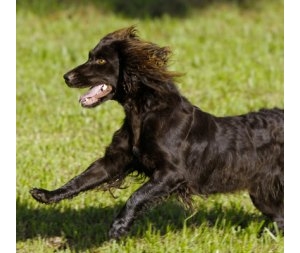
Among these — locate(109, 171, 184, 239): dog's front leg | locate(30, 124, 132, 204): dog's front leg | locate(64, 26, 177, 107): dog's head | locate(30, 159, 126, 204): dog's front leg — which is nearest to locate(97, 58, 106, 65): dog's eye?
locate(64, 26, 177, 107): dog's head

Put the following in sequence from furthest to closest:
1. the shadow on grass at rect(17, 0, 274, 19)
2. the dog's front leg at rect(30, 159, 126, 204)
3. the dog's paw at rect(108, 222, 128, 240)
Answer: the shadow on grass at rect(17, 0, 274, 19)
the dog's front leg at rect(30, 159, 126, 204)
the dog's paw at rect(108, 222, 128, 240)

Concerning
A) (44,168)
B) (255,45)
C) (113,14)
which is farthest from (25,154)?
(113,14)

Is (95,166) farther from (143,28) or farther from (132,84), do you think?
(143,28)

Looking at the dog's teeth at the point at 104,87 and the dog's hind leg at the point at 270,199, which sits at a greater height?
the dog's teeth at the point at 104,87

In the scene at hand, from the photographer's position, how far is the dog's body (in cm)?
541

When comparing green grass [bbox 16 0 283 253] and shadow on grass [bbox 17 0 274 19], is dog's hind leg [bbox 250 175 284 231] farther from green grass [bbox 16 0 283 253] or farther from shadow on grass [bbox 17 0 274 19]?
shadow on grass [bbox 17 0 274 19]

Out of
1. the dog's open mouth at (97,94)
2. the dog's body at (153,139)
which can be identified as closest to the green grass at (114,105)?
the dog's body at (153,139)

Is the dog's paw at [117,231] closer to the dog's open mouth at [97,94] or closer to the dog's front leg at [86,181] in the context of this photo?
the dog's front leg at [86,181]

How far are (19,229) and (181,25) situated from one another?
7850 mm

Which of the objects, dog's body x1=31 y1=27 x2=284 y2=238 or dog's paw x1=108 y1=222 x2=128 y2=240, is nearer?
dog's paw x1=108 y1=222 x2=128 y2=240

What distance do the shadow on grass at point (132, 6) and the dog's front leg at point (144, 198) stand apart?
860 centimetres

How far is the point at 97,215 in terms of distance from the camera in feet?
20.9

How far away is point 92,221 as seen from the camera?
632 centimetres

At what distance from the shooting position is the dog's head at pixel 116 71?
5445 mm
